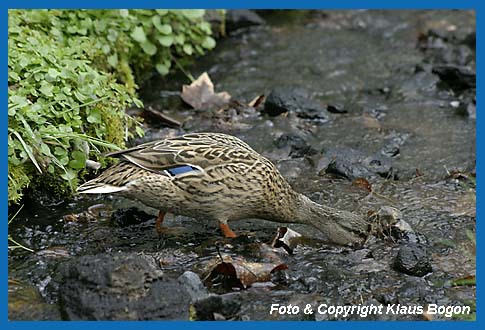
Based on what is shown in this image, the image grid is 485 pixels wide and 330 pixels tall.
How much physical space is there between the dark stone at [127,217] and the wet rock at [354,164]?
6.30ft

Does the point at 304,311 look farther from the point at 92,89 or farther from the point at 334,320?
the point at 92,89

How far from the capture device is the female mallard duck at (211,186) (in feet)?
21.7

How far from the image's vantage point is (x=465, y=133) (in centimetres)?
916

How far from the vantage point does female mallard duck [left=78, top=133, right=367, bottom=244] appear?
6.62 meters

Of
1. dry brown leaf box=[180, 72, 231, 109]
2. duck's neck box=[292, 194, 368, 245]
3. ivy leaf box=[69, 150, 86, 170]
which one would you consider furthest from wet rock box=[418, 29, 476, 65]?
ivy leaf box=[69, 150, 86, 170]

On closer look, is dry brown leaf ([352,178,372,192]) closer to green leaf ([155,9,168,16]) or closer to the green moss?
the green moss

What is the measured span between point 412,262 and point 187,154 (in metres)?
1.84

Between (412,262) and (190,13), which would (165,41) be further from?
(412,262)

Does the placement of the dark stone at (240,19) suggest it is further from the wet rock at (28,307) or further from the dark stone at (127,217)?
the wet rock at (28,307)

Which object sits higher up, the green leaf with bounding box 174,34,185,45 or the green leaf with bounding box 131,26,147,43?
the green leaf with bounding box 131,26,147,43

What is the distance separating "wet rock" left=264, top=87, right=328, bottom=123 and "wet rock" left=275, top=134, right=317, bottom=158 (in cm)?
90

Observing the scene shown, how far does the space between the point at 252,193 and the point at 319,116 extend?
2.91m

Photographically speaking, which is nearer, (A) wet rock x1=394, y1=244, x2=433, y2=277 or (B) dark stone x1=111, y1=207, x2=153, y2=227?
(A) wet rock x1=394, y1=244, x2=433, y2=277

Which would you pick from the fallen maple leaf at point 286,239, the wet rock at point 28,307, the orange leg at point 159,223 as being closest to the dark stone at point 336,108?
the fallen maple leaf at point 286,239
